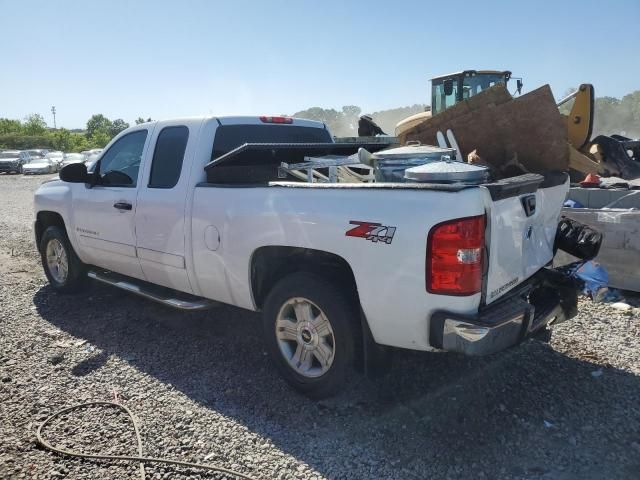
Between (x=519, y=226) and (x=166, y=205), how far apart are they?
2695 millimetres

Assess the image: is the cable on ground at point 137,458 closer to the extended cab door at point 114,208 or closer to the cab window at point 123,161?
the extended cab door at point 114,208

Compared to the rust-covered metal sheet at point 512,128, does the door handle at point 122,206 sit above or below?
below

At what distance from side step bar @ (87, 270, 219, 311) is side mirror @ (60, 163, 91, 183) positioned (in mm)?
999

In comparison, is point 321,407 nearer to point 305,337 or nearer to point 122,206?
point 305,337

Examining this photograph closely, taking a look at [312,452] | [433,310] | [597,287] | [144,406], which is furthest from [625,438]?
[144,406]

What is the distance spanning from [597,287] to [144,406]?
10.4 feet

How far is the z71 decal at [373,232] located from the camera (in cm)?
274

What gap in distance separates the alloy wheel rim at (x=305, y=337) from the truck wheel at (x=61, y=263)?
3.32 m

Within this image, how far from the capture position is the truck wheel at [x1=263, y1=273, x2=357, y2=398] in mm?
3137

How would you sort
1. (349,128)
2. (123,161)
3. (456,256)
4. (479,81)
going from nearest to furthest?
(456,256), (123,161), (479,81), (349,128)

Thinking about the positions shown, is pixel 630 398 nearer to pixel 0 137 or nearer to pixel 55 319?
pixel 55 319

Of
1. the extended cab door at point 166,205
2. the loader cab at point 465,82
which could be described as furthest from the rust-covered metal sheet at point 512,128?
the loader cab at point 465,82

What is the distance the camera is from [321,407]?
3.38 metres

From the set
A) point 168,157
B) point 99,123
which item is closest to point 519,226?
point 168,157
